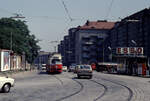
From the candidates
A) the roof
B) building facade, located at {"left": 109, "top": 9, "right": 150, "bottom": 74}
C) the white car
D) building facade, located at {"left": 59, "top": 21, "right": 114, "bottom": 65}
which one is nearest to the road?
the white car

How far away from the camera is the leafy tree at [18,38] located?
6958 cm

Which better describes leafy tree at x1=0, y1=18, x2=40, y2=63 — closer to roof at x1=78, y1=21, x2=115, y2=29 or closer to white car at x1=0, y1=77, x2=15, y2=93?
white car at x1=0, y1=77, x2=15, y2=93

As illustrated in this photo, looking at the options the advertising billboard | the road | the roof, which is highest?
the roof

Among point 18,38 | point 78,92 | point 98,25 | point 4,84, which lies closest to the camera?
point 4,84

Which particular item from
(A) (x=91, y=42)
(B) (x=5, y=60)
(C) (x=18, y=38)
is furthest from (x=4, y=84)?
(A) (x=91, y=42)

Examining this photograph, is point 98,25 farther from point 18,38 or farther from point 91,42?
point 18,38

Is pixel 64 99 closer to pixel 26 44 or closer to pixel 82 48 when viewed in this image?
pixel 26 44

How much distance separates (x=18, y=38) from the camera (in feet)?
239

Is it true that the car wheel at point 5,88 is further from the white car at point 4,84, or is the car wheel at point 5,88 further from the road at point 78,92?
the road at point 78,92

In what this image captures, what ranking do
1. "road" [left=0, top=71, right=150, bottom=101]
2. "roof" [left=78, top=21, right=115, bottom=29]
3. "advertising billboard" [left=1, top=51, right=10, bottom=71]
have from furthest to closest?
"roof" [left=78, top=21, right=115, bottom=29] < "advertising billboard" [left=1, top=51, right=10, bottom=71] < "road" [left=0, top=71, right=150, bottom=101]

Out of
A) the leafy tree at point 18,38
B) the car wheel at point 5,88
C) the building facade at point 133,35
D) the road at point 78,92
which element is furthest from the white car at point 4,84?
the leafy tree at point 18,38

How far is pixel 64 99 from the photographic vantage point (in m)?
15.2

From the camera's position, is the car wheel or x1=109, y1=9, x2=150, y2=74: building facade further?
x1=109, y1=9, x2=150, y2=74: building facade

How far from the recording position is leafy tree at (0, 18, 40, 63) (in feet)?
228
